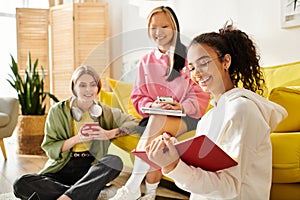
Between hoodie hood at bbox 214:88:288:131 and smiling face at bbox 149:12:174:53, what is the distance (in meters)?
0.45

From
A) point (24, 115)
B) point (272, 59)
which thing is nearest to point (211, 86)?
point (272, 59)

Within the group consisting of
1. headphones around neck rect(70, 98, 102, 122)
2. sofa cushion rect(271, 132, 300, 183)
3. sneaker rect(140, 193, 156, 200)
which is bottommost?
sneaker rect(140, 193, 156, 200)

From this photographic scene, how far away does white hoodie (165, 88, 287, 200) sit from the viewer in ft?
3.68

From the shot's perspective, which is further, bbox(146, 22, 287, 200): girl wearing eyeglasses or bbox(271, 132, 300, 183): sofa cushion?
bbox(271, 132, 300, 183): sofa cushion

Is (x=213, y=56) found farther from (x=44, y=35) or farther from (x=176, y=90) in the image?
(x=44, y=35)

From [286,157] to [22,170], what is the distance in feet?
7.83

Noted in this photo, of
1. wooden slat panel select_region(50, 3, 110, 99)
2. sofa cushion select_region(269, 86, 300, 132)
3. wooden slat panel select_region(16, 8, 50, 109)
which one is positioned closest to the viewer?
sofa cushion select_region(269, 86, 300, 132)

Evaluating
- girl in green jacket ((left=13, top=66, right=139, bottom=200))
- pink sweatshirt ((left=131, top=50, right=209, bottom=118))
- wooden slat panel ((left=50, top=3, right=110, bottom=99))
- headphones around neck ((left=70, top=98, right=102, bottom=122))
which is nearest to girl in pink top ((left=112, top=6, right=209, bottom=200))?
pink sweatshirt ((left=131, top=50, right=209, bottom=118))

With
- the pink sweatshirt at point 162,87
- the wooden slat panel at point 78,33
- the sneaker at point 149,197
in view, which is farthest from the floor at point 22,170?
the wooden slat panel at point 78,33

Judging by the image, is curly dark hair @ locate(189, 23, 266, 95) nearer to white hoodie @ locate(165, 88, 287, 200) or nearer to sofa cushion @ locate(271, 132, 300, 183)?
white hoodie @ locate(165, 88, 287, 200)

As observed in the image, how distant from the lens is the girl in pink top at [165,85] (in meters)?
1.64

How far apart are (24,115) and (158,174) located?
2.40m

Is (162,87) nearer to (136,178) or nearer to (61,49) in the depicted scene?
(136,178)

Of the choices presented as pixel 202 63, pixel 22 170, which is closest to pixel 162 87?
pixel 202 63
